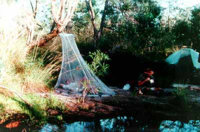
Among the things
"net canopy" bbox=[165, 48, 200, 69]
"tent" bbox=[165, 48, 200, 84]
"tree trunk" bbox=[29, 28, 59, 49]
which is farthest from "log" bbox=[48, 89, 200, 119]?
"net canopy" bbox=[165, 48, 200, 69]

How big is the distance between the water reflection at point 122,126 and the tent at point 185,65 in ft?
13.2

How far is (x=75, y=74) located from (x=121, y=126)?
1.85 metres

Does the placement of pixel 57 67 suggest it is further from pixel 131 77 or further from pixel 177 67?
pixel 177 67

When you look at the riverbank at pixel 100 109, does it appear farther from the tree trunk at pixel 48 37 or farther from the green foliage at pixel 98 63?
the green foliage at pixel 98 63

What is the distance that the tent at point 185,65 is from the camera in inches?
250

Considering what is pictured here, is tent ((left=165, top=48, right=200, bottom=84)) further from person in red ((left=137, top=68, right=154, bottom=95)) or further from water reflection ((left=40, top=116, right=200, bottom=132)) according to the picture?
water reflection ((left=40, top=116, right=200, bottom=132))

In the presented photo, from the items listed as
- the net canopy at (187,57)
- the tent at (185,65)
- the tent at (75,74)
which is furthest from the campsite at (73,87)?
the net canopy at (187,57)

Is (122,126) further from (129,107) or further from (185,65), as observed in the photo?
(185,65)

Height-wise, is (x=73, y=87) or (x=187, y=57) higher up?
(x=187, y=57)

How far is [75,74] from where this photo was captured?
3850mm

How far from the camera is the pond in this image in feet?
6.63

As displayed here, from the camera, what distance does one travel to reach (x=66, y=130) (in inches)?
78.7

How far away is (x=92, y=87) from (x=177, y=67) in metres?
4.24

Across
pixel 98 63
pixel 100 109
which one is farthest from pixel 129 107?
pixel 98 63
